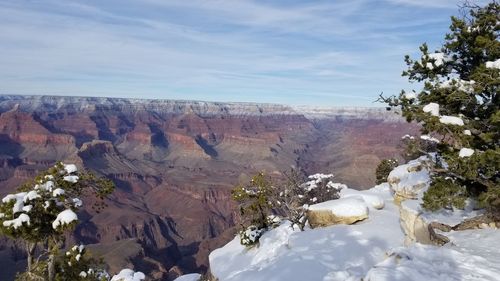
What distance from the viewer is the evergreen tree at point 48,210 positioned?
1579cm

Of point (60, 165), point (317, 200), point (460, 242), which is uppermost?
point (60, 165)

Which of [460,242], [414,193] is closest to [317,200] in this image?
[414,193]

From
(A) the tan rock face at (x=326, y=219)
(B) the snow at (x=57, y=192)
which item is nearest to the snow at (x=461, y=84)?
(A) the tan rock face at (x=326, y=219)

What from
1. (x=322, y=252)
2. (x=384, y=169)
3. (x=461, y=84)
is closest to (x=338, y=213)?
(x=322, y=252)

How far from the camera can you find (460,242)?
16.9 m

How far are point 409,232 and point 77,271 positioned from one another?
1534cm

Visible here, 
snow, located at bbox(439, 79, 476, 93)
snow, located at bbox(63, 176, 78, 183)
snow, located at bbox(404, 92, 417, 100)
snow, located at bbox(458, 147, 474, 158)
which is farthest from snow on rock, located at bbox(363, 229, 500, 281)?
snow, located at bbox(63, 176, 78, 183)

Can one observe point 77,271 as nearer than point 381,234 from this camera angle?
Yes

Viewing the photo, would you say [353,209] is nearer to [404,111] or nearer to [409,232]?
[409,232]

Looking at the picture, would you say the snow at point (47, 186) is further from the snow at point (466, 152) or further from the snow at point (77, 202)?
the snow at point (466, 152)

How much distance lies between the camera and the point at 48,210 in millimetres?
16453

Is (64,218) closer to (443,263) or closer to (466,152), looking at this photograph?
(443,263)

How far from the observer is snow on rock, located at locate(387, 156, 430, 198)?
28.6 meters

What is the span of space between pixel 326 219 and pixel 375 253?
5.89 m
